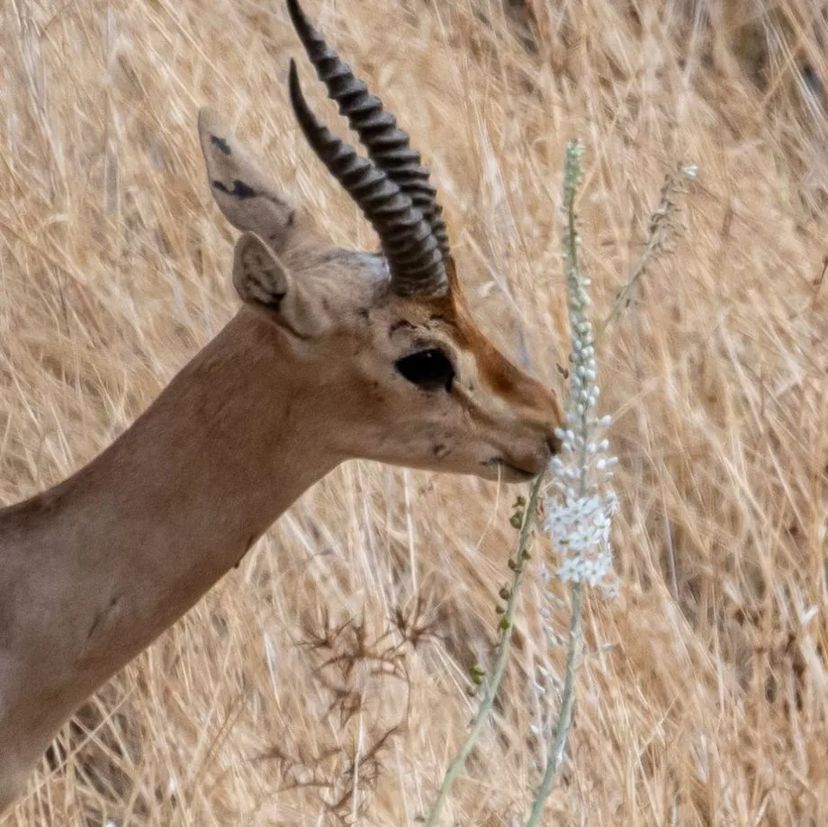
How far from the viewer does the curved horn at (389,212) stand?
2.74 meters

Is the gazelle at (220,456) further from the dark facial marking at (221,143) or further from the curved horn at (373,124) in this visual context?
the dark facial marking at (221,143)

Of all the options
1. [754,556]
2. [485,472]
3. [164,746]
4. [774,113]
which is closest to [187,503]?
[485,472]

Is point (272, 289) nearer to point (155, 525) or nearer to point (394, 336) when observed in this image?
point (394, 336)

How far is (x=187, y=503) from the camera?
2889mm

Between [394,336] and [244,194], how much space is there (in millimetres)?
521

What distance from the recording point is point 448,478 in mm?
4465

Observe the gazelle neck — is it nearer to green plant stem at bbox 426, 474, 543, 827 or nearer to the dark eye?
the dark eye

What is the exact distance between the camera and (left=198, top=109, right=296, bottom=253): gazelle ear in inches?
126

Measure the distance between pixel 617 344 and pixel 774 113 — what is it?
1.61 m

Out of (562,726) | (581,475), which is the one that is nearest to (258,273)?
(581,475)

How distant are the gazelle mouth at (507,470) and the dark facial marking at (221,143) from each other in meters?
0.81

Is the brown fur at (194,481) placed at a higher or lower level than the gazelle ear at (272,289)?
lower


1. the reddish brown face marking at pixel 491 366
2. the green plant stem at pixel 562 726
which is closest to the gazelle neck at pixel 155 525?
the reddish brown face marking at pixel 491 366

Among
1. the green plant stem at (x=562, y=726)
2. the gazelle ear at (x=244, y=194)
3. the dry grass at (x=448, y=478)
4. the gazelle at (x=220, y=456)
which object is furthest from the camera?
the dry grass at (x=448, y=478)
